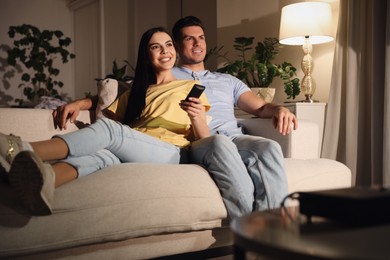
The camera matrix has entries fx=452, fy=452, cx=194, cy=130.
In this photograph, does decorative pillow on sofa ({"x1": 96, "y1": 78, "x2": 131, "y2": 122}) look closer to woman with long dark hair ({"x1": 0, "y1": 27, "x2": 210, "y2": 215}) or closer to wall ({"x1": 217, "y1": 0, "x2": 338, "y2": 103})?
woman with long dark hair ({"x1": 0, "y1": 27, "x2": 210, "y2": 215})

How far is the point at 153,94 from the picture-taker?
189cm

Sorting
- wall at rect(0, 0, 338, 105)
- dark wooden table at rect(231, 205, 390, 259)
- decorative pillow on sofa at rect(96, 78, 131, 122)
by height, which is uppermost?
wall at rect(0, 0, 338, 105)

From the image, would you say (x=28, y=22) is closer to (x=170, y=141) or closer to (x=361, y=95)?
(x=361, y=95)

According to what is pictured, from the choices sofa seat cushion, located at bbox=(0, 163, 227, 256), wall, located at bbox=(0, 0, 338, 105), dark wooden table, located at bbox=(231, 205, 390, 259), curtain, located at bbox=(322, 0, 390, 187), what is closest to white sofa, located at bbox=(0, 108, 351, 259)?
sofa seat cushion, located at bbox=(0, 163, 227, 256)

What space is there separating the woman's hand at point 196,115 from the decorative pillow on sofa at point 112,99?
37 cm

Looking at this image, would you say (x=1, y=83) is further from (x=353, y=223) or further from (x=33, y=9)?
(x=353, y=223)

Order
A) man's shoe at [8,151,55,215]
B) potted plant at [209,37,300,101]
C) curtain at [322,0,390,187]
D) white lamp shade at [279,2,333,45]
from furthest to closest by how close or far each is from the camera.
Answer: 1. potted plant at [209,37,300,101]
2. white lamp shade at [279,2,333,45]
3. curtain at [322,0,390,187]
4. man's shoe at [8,151,55,215]

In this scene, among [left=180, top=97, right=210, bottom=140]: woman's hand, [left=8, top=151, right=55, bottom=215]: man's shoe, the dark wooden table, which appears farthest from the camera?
[left=180, top=97, right=210, bottom=140]: woman's hand

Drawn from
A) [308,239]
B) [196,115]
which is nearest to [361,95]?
[196,115]

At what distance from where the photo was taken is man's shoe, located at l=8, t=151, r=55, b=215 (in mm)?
1081

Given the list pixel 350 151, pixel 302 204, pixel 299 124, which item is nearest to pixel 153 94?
pixel 299 124

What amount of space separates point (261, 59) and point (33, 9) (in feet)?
13.4

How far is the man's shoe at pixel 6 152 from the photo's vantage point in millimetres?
1235

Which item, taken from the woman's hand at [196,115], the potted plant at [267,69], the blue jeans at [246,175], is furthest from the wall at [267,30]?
the blue jeans at [246,175]
